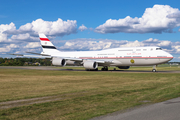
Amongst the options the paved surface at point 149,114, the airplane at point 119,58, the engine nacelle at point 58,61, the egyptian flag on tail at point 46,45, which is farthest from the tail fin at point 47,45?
the paved surface at point 149,114

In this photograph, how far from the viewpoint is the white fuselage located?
36406 mm

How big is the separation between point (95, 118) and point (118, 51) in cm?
3438

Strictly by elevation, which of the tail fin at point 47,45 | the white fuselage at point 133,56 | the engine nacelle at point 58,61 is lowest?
the engine nacelle at point 58,61

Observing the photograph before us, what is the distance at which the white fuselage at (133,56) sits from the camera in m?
36.4

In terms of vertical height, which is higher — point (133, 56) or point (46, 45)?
point (46, 45)

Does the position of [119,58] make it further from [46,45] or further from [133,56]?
[46,45]

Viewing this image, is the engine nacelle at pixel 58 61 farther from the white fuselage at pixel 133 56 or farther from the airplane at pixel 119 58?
the white fuselage at pixel 133 56

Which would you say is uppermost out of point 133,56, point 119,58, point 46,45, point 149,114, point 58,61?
point 46,45

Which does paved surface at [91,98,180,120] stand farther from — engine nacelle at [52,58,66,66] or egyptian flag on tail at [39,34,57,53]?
egyptian flag on tail at [39,34,57,53]

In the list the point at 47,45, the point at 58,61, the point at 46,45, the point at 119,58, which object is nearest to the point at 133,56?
the point at 119,58

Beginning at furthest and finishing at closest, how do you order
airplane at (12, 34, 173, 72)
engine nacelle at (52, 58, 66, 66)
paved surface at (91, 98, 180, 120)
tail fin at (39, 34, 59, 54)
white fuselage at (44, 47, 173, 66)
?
tail fin at (39, 34, 59, 54)
engine nacelle at (52, 58, 66, 66)
airplane at (12, 34, 173, 72)
white fuselage at (44, 47, 173, 66)
paved surface at (91, 98, 180, 120)

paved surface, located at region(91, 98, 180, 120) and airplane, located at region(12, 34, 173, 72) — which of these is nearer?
paved surface, located at region(91, 98, 180, 120)

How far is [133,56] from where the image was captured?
38312 millimetres

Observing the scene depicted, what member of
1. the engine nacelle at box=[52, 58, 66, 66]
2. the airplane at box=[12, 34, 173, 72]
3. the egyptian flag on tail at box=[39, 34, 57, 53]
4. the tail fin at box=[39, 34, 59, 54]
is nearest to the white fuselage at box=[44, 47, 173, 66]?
the airplane at box=[12, 34, 173, 72]
